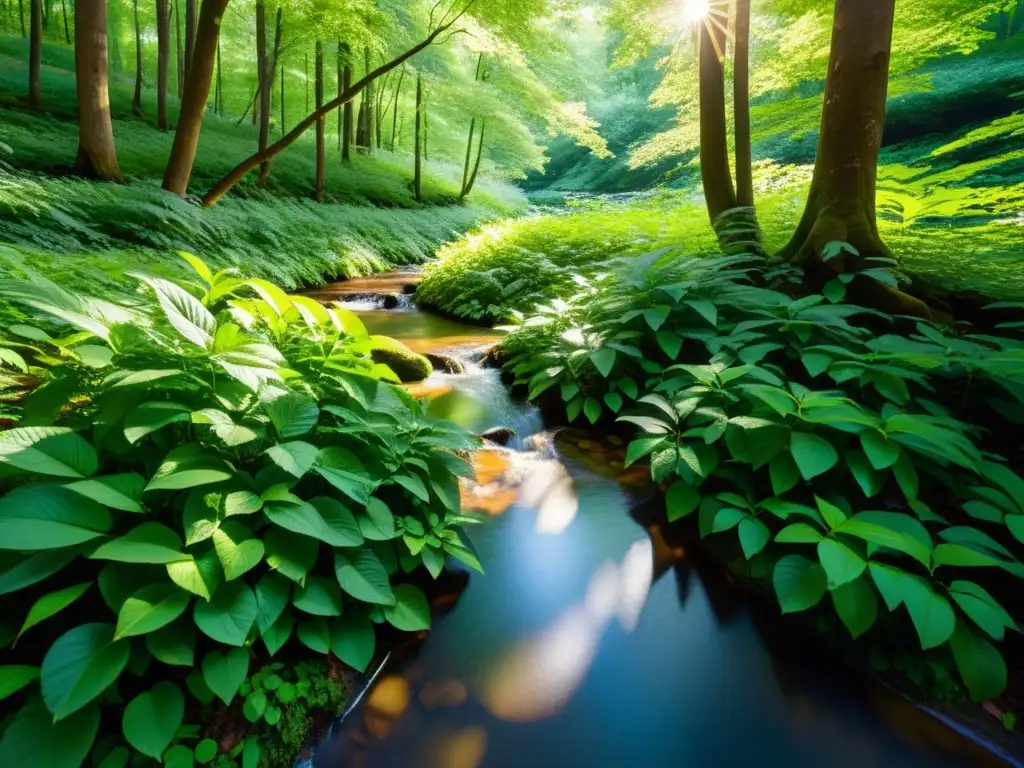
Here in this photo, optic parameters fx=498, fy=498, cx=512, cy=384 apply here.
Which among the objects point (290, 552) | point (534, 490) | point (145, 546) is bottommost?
point (534, 490)

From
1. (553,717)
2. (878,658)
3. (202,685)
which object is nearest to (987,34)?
(878,658)

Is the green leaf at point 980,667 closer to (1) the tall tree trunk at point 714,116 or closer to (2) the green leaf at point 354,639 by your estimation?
(2) the green leaf at point 354,639

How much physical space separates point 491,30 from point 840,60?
7102 mm

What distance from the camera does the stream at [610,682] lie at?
5.64 feet

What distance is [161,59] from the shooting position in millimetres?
14320

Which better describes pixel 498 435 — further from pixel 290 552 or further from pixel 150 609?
pixel 150 609

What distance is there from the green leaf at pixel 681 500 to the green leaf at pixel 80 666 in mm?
2226

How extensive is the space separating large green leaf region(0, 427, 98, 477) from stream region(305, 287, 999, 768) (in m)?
1.17

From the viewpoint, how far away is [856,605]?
5.89ft

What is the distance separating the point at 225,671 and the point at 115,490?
24.4 inches

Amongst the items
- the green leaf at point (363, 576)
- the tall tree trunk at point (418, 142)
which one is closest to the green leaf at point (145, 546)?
the green leaf at point (363, 576)

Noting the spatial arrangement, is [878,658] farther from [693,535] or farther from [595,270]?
[595,270]

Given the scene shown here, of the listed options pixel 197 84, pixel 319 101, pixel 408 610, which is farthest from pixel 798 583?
pixel 319 101

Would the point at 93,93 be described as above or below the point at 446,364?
above
